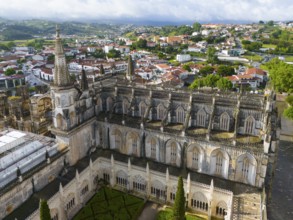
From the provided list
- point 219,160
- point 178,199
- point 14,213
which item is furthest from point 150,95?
point 14,213

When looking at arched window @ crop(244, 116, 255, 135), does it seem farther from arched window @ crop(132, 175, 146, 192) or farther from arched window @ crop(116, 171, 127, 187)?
arched window @ crop(116, 171, 127, 187)

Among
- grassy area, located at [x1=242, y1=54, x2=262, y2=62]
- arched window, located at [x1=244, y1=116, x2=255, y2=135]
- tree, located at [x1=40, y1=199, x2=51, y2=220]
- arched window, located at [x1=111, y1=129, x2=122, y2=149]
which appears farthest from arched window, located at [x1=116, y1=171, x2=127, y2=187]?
grassy area, located at [x1=242, y1=54, x2=262, y2=62]

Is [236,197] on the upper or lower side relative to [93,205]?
upper

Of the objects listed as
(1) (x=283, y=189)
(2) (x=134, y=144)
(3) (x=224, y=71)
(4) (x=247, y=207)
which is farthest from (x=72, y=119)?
(3) (x=224, y=71)

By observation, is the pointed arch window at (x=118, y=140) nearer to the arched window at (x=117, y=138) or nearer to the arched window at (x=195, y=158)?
the arched window at (x=117, y=138)

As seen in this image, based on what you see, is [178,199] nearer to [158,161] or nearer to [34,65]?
[158,161]

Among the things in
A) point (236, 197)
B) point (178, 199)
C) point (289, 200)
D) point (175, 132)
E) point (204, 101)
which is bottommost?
point (289, 200)

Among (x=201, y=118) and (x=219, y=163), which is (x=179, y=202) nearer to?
(x=219, y=163)
